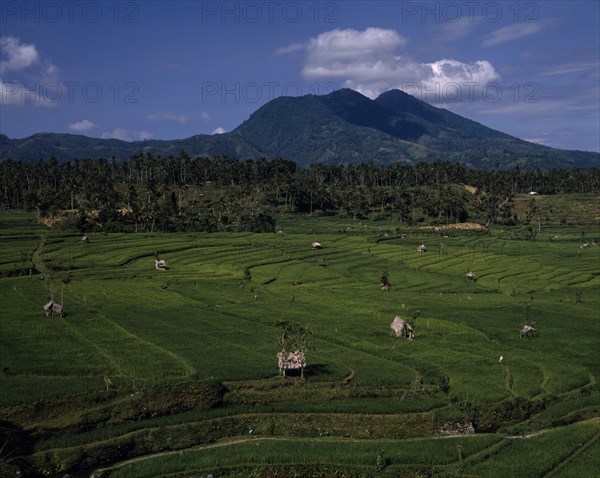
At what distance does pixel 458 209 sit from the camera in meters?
166

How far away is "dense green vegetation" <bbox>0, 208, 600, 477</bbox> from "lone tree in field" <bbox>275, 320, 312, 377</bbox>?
100 centimetres

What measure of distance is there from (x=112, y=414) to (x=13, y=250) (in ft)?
216

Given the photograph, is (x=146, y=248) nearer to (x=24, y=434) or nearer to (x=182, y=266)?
(x=182, y=266)

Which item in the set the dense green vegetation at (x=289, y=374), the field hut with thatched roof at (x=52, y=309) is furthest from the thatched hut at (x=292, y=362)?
the field hut with thatched roof at (x=52, y=309)

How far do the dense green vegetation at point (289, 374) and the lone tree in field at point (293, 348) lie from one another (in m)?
1.00

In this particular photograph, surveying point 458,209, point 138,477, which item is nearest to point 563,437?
point 138,477

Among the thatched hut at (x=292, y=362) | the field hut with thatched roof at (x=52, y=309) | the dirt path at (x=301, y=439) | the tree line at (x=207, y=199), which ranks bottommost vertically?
the dirt path at (x=301, y=439)

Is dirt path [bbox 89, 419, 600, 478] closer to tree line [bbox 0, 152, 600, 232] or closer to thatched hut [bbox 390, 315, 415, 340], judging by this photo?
thatched hut [bbox 390, 315, 415, 340]

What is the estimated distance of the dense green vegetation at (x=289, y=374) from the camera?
29531 millimetres

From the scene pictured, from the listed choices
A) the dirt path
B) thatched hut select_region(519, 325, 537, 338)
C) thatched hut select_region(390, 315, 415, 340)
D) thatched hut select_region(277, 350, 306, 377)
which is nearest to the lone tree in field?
thatched hut select_region(277, 350, 306, 377)

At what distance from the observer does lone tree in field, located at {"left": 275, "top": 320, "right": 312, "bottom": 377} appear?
38.8 metres

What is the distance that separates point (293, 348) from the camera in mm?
40531

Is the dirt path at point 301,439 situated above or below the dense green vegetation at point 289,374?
below

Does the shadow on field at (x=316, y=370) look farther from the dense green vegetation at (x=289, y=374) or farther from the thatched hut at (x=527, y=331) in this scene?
the thatched hut at (x=527, y=331)
